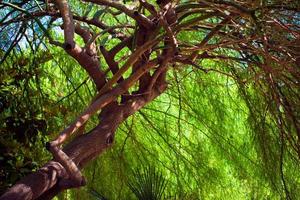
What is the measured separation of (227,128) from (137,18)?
194cm

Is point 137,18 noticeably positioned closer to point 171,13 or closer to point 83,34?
point 171,13

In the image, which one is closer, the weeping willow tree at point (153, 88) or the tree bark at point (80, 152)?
the tree bark at point (80, 152)

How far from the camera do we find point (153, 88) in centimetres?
225

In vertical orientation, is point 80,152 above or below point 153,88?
below

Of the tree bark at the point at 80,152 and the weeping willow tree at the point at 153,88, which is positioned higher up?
the weeping willow tree at the point at 153,88

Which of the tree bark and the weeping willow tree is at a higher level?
the weeping willow tree

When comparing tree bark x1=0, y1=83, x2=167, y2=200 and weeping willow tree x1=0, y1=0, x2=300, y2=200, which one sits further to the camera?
weeping willow tree x1=0, y1=0, x2=300, y2=200

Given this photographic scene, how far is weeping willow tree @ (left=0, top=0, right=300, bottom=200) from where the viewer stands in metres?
1.82

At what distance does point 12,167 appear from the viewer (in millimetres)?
2611

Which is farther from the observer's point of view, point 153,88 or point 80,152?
point 153,88

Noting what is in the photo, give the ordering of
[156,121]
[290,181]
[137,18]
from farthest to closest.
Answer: [156,121] → [290,181] → [137,18]

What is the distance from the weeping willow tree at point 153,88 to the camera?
182 cm

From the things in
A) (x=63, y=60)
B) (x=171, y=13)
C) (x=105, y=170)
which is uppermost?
(x=63, y=60)

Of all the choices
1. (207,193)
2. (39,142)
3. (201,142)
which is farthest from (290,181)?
(39,142)
